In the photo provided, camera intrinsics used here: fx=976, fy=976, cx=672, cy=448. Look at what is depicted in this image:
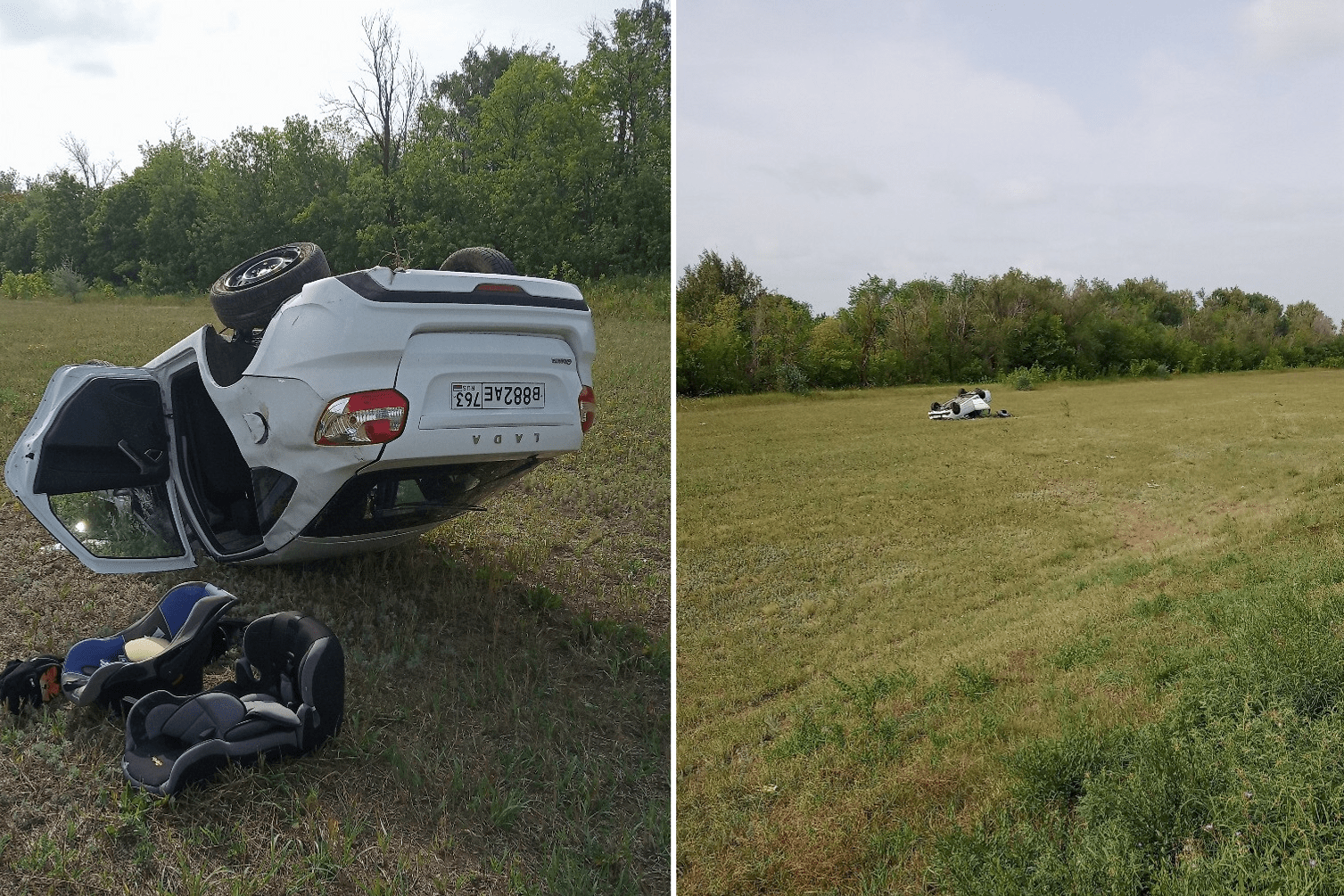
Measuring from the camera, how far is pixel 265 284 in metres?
3.59

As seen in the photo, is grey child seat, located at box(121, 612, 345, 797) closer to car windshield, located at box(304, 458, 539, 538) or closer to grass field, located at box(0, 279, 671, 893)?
grass field, located at box(0, 279, 671, 893)

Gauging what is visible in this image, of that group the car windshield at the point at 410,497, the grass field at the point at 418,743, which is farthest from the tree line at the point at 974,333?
the car windshield at the point at 410,497

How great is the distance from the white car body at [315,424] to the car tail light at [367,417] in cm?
2

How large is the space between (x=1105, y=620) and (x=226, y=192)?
7.96m

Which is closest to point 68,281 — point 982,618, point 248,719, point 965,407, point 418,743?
point 248,719

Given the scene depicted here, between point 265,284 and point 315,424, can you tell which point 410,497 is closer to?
point 315,424

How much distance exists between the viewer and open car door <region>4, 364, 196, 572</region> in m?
3.52

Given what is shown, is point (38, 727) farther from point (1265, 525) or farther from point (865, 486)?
point (865, 486)

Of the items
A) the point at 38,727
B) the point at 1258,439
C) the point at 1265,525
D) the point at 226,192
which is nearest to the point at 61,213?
the point at 226,192

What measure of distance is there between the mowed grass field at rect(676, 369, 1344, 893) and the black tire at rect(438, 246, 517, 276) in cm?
226

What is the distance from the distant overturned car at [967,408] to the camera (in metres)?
13.2

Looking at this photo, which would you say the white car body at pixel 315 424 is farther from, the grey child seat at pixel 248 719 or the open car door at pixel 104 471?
the grey child seat at pixel 248 719

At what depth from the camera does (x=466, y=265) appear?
12.9 feet

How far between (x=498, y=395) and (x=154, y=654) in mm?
1327
